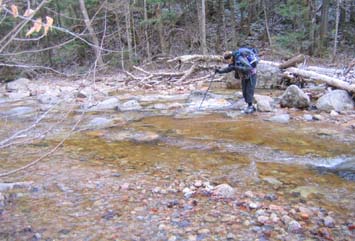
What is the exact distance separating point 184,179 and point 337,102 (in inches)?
204

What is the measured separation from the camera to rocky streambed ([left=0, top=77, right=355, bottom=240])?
338cm

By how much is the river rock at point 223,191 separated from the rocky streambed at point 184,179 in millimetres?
11

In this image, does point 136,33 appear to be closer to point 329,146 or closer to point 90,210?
point 329,146

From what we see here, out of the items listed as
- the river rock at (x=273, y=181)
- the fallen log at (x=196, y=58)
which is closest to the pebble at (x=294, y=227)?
the river rock at (x=273, y=181)

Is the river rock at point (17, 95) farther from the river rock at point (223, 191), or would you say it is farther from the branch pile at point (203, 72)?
the river rock at point (223, 191)

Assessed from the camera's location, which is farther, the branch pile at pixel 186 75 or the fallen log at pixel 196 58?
the fallen log at pixel 196 58

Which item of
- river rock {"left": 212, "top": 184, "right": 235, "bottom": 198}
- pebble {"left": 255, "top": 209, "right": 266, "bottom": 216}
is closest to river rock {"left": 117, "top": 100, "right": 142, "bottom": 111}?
river rock {"left": 212, "top": 184, "right": 235, "bottom": 198}

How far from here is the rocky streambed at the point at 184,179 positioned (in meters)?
3.38

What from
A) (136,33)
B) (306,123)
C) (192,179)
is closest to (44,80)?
(136,33)

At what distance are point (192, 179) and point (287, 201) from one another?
3.90ft

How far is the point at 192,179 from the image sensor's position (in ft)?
14.9

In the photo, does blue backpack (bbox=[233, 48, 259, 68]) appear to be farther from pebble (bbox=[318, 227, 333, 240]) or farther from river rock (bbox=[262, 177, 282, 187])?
pebble (bbox=[318, 227, 333, 240])

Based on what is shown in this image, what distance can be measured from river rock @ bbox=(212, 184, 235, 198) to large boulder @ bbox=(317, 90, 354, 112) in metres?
4.93

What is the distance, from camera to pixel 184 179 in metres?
4.57
